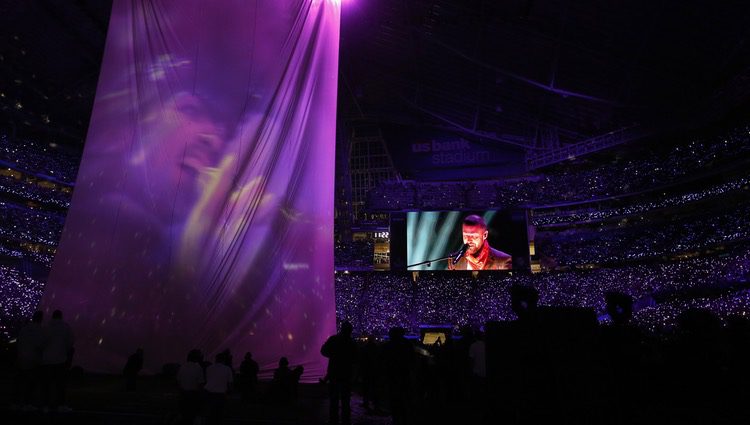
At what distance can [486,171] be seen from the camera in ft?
Result: 111

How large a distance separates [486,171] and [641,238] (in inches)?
418

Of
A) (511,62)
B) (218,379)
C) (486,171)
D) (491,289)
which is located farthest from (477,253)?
(218,379)

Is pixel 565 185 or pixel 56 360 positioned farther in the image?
pixel 565 185

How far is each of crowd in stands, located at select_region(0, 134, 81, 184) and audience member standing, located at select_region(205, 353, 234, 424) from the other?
3064cm

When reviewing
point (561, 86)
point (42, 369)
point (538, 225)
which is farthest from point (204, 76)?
point (538, 225)

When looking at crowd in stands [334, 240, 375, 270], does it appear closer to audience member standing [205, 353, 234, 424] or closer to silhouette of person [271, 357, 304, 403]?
silhouette of person [271, 357, 304, 403]

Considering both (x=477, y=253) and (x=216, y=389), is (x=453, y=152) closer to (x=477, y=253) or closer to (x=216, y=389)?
(x=477, y=253)

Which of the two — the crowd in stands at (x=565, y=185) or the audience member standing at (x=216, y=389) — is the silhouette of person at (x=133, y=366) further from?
the crowd in stands at (x=565, y=185)

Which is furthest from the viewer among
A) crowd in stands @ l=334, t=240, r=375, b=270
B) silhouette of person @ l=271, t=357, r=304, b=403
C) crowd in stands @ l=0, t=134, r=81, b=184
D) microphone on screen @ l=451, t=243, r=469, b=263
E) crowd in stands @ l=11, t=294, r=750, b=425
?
crowd in stands @ l=334, t=240, r=375, b=270

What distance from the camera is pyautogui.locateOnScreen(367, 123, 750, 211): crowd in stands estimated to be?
85.5ft

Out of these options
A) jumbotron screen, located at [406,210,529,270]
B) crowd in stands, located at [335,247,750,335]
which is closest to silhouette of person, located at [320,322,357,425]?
crowd in stands, located at [335,247,750,335]

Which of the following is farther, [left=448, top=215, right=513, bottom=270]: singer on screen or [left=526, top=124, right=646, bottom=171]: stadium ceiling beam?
[left=448, top=215, right=513, bottom=270]: singer on screen

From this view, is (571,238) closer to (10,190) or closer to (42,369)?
(42,369)

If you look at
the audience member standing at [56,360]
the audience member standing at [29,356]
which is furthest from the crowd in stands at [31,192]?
the audience member standing at [56,360]
